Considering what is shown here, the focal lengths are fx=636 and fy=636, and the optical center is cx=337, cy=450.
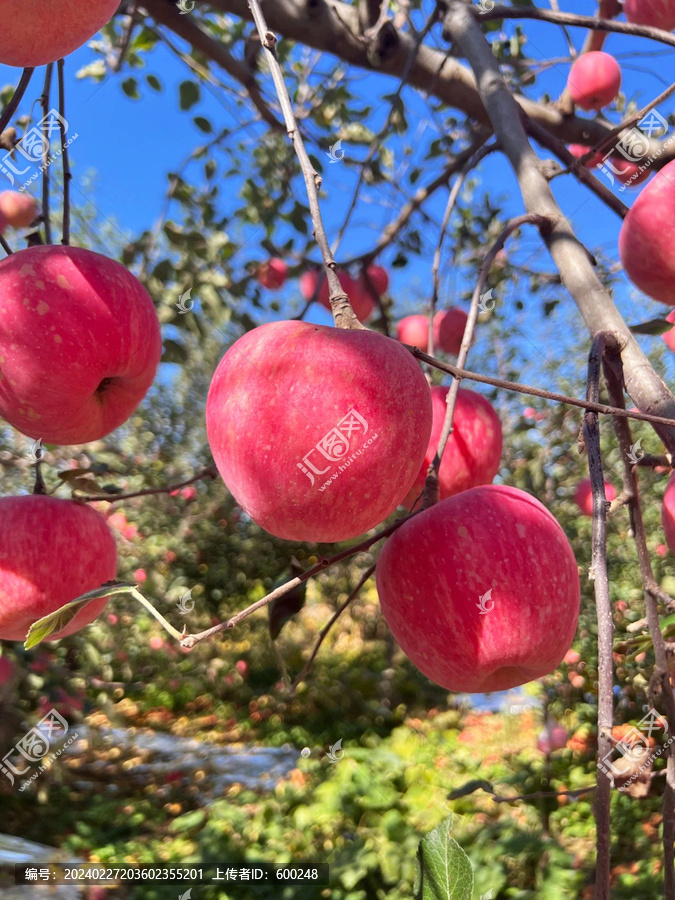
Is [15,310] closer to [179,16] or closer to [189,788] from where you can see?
[179,16]

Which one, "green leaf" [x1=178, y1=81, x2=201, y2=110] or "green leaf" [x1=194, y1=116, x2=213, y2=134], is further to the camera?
"green leaf" [x1=194, y1=116, x2=213, y2=134]

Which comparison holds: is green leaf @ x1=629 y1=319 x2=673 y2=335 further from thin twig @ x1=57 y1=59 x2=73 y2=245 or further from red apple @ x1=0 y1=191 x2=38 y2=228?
red apple @ x1=0 y1=191 x2=38 y2=228

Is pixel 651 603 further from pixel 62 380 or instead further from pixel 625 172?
pixel 625 172

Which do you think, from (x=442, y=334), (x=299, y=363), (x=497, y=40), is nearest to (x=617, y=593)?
(x=442, y=334)

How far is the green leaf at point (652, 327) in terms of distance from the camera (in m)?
0.73

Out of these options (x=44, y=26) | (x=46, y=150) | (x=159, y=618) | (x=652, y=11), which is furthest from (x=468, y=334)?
(x=652, y=11)

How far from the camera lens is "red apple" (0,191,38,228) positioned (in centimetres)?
243

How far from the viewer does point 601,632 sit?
392 mm

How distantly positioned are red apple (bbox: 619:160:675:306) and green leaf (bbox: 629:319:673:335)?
226mm

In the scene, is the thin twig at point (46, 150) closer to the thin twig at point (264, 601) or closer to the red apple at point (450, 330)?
the thin twig at point (264, 601)
